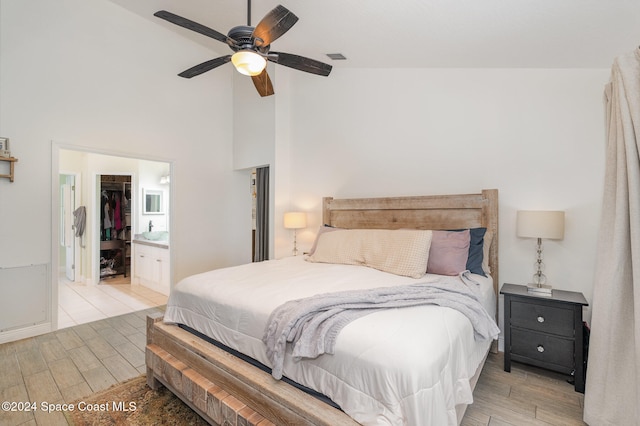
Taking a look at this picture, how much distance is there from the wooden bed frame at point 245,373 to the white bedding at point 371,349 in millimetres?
76

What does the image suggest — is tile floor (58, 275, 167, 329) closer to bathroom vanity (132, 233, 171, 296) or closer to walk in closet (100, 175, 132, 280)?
bathroom vanity (132, 233, 171, 296)

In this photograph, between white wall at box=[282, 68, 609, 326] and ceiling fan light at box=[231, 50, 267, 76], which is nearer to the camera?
ceiling fan light at box=[231, 50, 267, 76]

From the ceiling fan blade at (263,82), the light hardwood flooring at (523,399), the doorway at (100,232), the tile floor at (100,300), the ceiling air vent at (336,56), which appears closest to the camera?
the light hardwood flooring at (523,399)

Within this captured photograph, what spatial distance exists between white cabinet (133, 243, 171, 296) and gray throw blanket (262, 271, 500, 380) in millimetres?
3608

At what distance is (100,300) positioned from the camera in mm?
4324

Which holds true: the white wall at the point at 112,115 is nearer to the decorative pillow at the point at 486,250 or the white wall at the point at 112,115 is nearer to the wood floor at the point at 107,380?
the wood floor at the point at 107,380

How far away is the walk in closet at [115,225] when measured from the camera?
225 inches

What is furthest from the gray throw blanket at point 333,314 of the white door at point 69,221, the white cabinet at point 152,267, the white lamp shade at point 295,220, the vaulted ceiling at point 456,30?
the white door at point 69,221

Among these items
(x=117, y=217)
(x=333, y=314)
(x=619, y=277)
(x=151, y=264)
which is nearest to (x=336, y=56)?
(x=333, y=314)

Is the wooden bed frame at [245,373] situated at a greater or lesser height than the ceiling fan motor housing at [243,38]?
lesser

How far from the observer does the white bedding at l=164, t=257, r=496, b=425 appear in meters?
1.11

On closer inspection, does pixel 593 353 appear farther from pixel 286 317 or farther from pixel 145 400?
pixel 145 400

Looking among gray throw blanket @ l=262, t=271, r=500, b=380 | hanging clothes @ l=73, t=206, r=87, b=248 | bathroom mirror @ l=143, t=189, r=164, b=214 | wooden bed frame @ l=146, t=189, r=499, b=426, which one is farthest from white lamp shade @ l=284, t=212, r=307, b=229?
hanging clothes @ l=73, t=206, r=87, b=248

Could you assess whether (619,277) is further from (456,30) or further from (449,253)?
(456,30)
